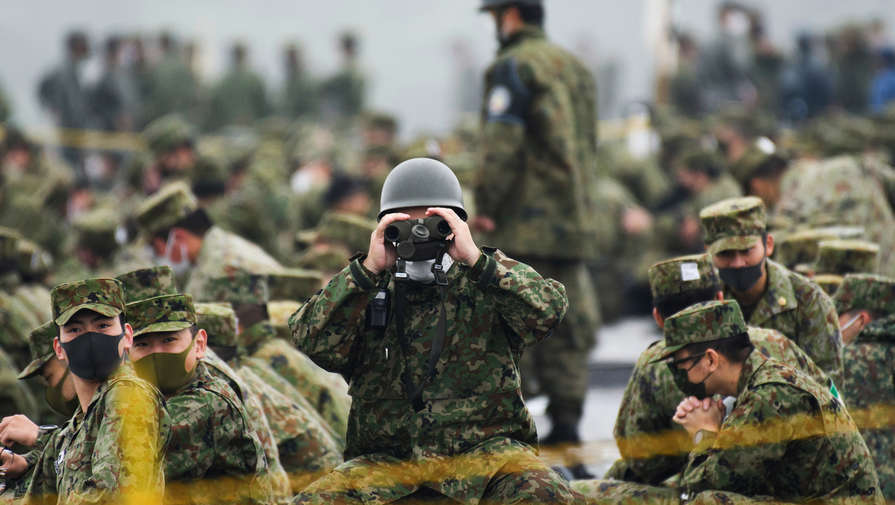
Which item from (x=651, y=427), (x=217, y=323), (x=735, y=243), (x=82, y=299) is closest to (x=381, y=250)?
(x=82, y=299)

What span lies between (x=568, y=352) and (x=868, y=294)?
1917 mm

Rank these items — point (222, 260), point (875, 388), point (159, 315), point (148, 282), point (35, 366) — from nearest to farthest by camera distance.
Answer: point (159, 315) → point (35, 366) → point (148, 282) → point (875, 388) → point (222, 260)

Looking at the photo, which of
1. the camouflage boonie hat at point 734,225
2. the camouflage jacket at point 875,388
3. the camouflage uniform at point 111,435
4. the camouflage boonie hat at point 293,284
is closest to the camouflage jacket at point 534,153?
the camouflage boonie hat at point 293,284

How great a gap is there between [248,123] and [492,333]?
17.3 metres

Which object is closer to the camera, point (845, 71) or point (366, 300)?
point (366, 300)

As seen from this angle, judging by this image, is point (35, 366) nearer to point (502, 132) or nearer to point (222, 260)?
point (222, 260)

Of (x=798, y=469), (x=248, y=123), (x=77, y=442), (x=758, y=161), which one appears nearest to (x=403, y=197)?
(x=77, y=442)

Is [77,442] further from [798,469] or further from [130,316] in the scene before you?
[798,469]

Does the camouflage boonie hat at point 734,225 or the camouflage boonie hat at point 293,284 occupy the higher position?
the camouflage boonie hat at point 734,225

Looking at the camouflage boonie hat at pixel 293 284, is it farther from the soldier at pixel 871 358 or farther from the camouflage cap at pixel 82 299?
the camouflage cap at pixel 82 299

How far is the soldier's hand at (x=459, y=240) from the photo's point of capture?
4.31 m

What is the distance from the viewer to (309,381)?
6.25m

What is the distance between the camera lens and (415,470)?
441 cm

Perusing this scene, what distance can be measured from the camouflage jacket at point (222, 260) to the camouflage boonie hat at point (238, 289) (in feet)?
0.13
